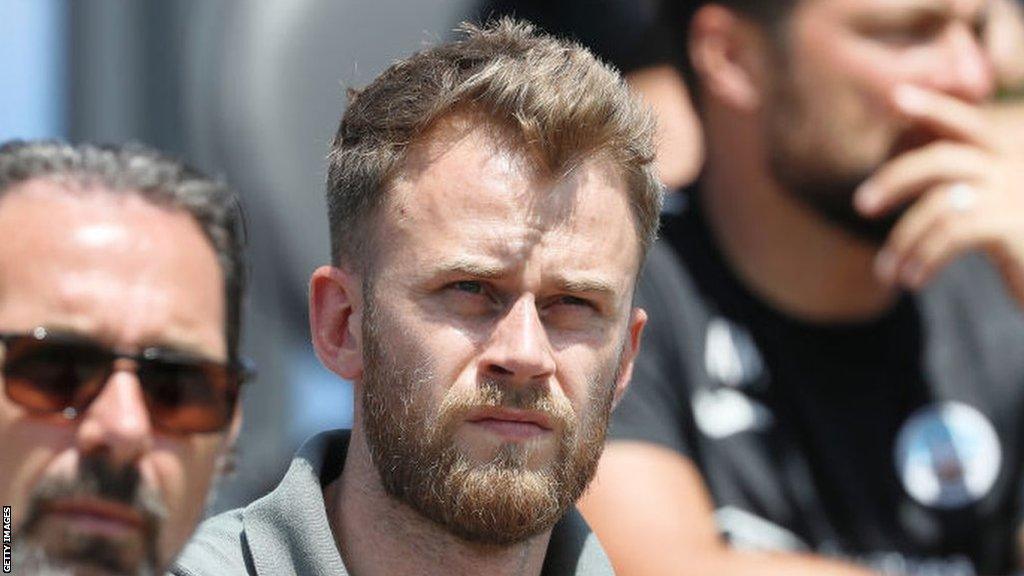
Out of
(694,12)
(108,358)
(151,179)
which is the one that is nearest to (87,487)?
(108,358)

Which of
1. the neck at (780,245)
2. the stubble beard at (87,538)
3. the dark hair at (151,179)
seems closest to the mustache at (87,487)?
the stubble beard at (87,538)

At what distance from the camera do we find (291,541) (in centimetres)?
248

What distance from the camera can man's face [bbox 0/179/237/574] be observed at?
2016 mm

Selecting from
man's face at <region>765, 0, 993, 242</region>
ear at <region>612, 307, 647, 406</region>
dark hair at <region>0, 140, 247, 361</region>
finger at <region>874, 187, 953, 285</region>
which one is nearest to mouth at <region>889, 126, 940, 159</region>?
man's face at <region>765, 0, 993, 242</region>

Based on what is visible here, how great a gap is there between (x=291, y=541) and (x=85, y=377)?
49cm

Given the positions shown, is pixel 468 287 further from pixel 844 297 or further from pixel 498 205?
pixel 844 297

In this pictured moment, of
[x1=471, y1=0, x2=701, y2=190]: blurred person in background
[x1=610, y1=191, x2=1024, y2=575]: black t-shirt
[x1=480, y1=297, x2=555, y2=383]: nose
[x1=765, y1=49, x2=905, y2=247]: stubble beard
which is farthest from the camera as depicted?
[x1=471, y1=0, x2=701, y2=190]: blurred person in background

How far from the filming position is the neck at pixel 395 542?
2.43 metres

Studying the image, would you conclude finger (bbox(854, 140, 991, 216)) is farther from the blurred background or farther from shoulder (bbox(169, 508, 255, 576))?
shoulder (bbox(169, 508, 255, 576))

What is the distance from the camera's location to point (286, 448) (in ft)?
13.2

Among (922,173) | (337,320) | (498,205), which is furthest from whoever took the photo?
(922,173)

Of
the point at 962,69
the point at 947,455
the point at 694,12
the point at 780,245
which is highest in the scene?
the point at 694,12

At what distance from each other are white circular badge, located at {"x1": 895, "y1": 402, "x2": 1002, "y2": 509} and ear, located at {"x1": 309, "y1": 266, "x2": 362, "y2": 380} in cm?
171

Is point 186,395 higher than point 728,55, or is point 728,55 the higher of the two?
point 186,395
